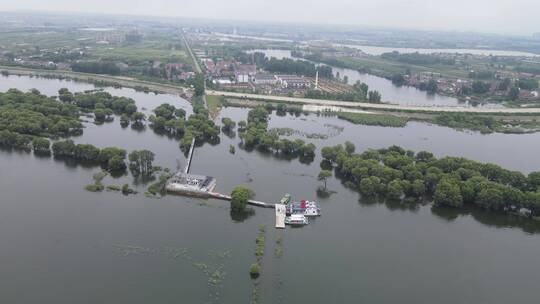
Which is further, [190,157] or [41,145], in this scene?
[190,157]

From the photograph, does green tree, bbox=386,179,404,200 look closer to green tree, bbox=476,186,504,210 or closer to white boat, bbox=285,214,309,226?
green tree, bbox=476,186,504,210

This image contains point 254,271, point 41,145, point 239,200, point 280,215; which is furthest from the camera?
point 41,145

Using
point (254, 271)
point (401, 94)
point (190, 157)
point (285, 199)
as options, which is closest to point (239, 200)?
→ point (285, 199)

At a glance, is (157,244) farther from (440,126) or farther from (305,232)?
(440,126)

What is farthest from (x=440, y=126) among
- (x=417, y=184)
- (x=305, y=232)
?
(x=305, y=232)

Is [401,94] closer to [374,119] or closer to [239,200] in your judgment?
[374,119]

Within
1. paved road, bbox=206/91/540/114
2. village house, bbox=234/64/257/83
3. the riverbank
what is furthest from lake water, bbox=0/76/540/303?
village house, bbox=234/64/257/83

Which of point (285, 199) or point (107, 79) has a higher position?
point (107, 79)
